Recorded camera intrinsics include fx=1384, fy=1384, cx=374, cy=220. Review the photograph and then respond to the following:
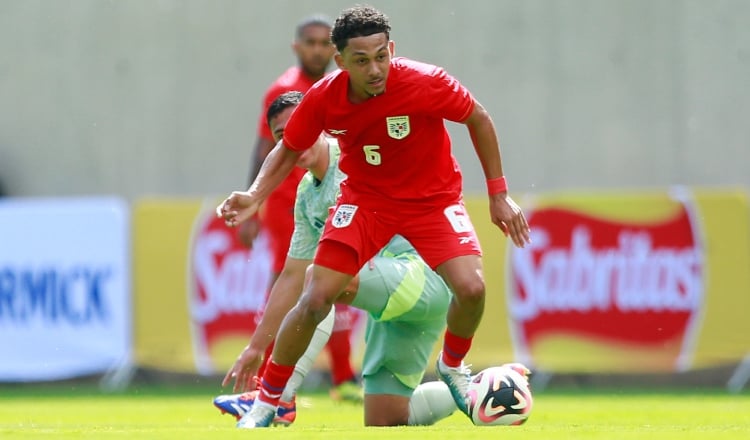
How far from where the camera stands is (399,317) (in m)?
7.18

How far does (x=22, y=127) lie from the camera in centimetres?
1453

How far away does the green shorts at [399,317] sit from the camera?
7047 millimetres

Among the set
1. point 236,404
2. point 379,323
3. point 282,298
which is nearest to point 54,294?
point 282,298

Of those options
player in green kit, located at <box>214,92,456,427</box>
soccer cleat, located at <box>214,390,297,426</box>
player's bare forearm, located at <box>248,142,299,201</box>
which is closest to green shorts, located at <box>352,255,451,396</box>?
player in green kit, located at <box>214,92,456,427</box>

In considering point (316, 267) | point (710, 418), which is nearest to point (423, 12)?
→ point (710, 418)

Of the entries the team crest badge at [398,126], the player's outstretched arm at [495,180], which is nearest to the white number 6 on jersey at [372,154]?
the team crest badge at [398,126]

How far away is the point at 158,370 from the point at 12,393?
4.06ft

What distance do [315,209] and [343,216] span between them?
40.6 inches

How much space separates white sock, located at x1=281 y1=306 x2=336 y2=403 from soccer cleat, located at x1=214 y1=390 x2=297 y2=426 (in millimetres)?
49

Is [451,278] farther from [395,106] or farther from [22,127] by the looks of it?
[22,127]

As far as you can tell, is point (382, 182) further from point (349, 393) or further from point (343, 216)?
point (349, 393)

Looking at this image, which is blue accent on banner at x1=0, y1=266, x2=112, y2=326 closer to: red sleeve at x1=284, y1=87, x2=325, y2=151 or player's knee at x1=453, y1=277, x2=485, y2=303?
red sleeve at x1=284, y1=87, x2=325, y2=151

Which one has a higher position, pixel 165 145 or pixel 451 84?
pixel 451 84

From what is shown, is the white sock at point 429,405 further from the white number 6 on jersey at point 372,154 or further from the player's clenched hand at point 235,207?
the player's clenched hand at point 235,207
